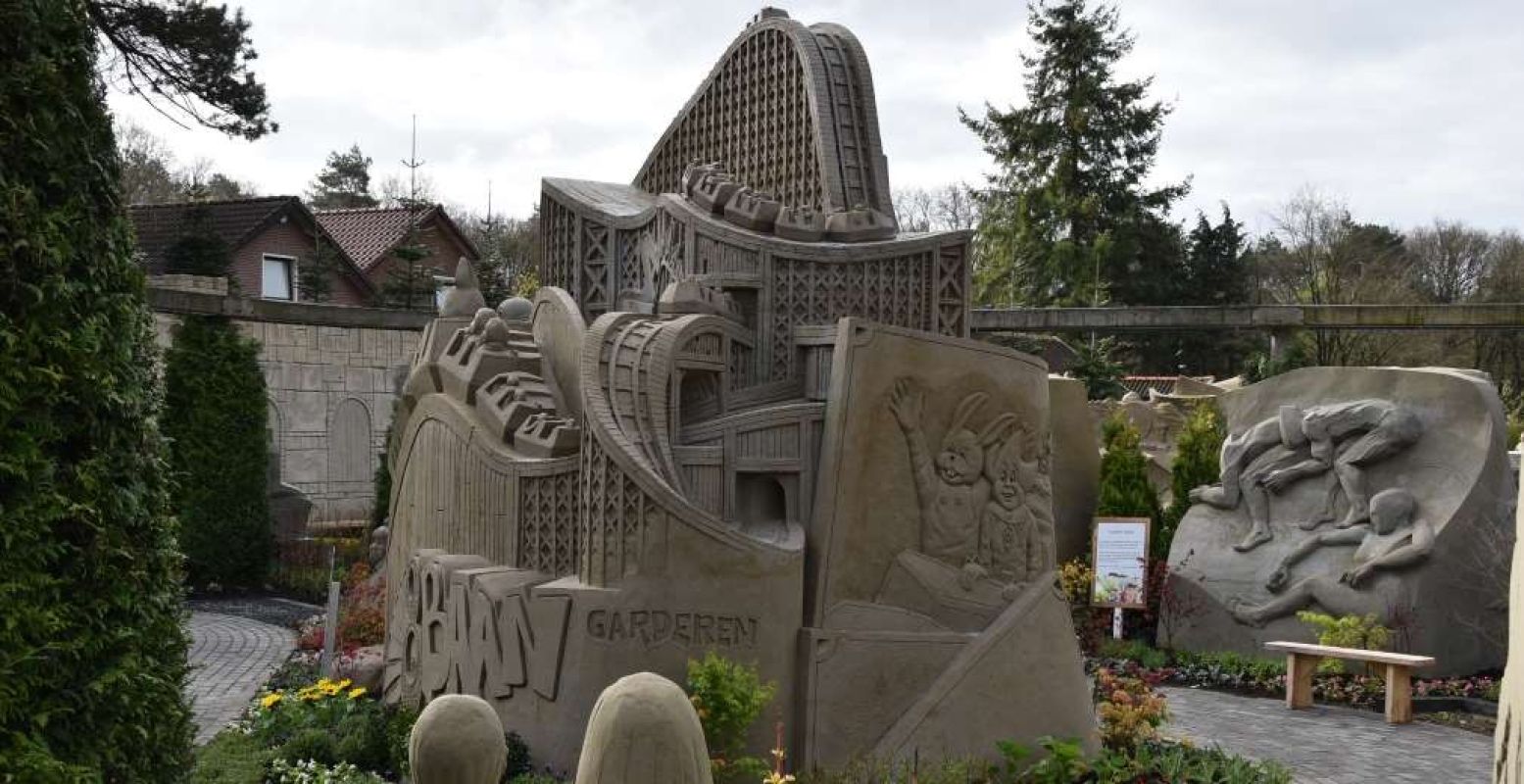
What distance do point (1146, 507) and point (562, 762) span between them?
37.9 feet

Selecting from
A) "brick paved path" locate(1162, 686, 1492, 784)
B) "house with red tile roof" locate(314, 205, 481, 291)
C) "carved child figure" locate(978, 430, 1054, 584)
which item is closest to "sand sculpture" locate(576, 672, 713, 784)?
"carved child figure" locate(978, 430, 1054, 584)

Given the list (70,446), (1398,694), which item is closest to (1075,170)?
(1398,694)

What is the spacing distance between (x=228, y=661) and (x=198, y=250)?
1648 centimetres

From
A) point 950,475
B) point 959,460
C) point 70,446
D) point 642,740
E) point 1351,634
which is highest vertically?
point 70,446

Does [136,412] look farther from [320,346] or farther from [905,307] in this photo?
[320,346]

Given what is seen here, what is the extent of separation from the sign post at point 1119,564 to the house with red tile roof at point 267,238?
953 inches

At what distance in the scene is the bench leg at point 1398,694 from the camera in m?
14.2

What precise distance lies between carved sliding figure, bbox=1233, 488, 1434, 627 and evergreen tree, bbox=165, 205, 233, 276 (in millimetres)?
23446

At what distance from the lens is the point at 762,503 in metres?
10.8

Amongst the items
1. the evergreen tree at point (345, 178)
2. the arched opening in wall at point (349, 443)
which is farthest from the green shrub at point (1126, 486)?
the evergreen tree at point (345, 178)

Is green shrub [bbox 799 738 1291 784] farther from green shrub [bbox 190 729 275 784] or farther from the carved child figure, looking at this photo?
green shrub [bbox 190 729 275 784]

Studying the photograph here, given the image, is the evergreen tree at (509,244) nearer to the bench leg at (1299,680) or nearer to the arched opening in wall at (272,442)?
the arched opening in wall at (272,442)

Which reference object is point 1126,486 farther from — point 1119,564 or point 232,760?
point 232,760

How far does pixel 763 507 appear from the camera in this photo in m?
10.8
